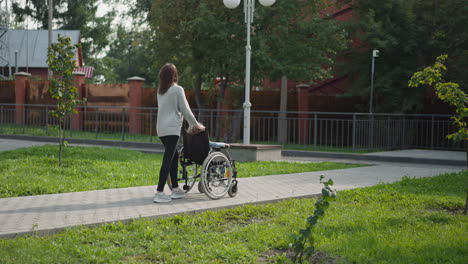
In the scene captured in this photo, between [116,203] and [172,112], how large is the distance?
1.40 metres

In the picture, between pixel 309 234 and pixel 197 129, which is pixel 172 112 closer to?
pixel 197 129

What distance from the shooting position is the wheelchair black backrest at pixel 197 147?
25.4 ft

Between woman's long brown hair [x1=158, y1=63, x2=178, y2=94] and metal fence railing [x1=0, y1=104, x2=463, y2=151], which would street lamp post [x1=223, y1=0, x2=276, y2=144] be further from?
woman's long brown hair [x1=158, y1=63, x2=178, y2=94]

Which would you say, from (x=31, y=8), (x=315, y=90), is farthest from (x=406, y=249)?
(x=31, y=8)

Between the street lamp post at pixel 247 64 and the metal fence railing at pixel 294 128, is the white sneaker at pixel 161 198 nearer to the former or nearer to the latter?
the street lamp post at pixel 247 64

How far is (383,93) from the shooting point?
2089 centimetres

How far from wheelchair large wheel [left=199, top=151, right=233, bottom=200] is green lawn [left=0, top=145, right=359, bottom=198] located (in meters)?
1.95

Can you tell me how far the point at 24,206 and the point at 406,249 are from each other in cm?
457

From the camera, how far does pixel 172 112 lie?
299 inches

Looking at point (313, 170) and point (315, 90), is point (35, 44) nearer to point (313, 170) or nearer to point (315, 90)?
point (315, 90)

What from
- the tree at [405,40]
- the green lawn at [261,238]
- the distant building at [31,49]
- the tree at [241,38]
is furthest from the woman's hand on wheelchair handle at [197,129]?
the distant building at [31,49]

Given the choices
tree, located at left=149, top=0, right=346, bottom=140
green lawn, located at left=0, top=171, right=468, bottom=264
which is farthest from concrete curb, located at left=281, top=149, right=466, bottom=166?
green lawn, located at left=0, top=171, right=468, bottom=264

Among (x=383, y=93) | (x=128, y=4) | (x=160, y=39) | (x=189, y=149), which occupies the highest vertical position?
(x=128, y=4)

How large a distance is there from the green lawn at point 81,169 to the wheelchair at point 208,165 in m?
1.81
